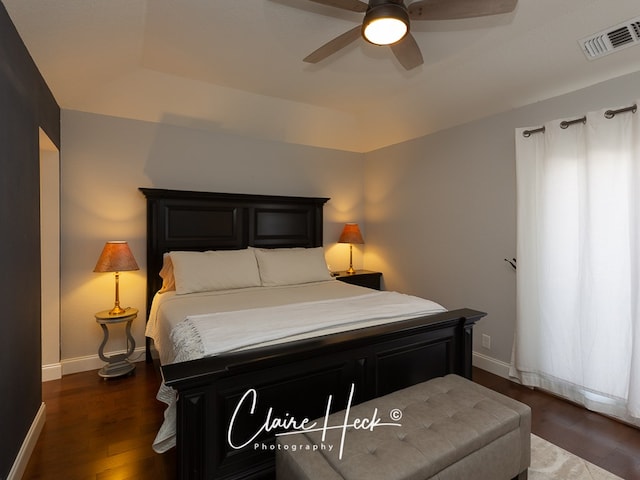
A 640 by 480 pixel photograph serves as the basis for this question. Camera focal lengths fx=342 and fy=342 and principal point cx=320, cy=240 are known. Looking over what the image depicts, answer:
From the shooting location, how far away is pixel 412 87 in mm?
3232

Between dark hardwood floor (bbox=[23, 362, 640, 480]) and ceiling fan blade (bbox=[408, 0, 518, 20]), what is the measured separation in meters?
2.44

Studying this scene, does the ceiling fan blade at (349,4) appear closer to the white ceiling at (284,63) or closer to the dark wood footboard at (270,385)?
the white ceiling at (284,63)

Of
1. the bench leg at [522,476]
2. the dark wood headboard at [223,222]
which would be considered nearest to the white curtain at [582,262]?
the bench leg at [522,476]

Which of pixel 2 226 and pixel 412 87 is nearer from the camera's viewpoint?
pixel 2 226

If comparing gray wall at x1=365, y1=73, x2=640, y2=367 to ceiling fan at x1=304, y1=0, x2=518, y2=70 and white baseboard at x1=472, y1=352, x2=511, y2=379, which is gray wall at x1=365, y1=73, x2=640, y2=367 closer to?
white baseboard at x1=472, y1=352, x2=511, y2=379

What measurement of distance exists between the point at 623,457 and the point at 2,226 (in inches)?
136

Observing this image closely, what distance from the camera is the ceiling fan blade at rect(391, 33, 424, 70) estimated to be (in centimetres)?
188

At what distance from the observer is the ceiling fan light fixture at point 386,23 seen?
1.56 metres

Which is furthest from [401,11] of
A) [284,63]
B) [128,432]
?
[128,432]

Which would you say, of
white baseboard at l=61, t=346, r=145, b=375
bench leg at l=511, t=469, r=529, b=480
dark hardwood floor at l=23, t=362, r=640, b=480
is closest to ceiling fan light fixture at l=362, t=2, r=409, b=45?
bench leg at l=511, t=469, r=529, b=480

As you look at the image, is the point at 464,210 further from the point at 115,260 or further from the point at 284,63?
the point at 115,260

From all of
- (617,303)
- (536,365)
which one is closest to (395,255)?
(536,365)

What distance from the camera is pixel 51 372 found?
2914 millimetres

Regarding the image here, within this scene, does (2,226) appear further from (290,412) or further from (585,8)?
(585,8)
